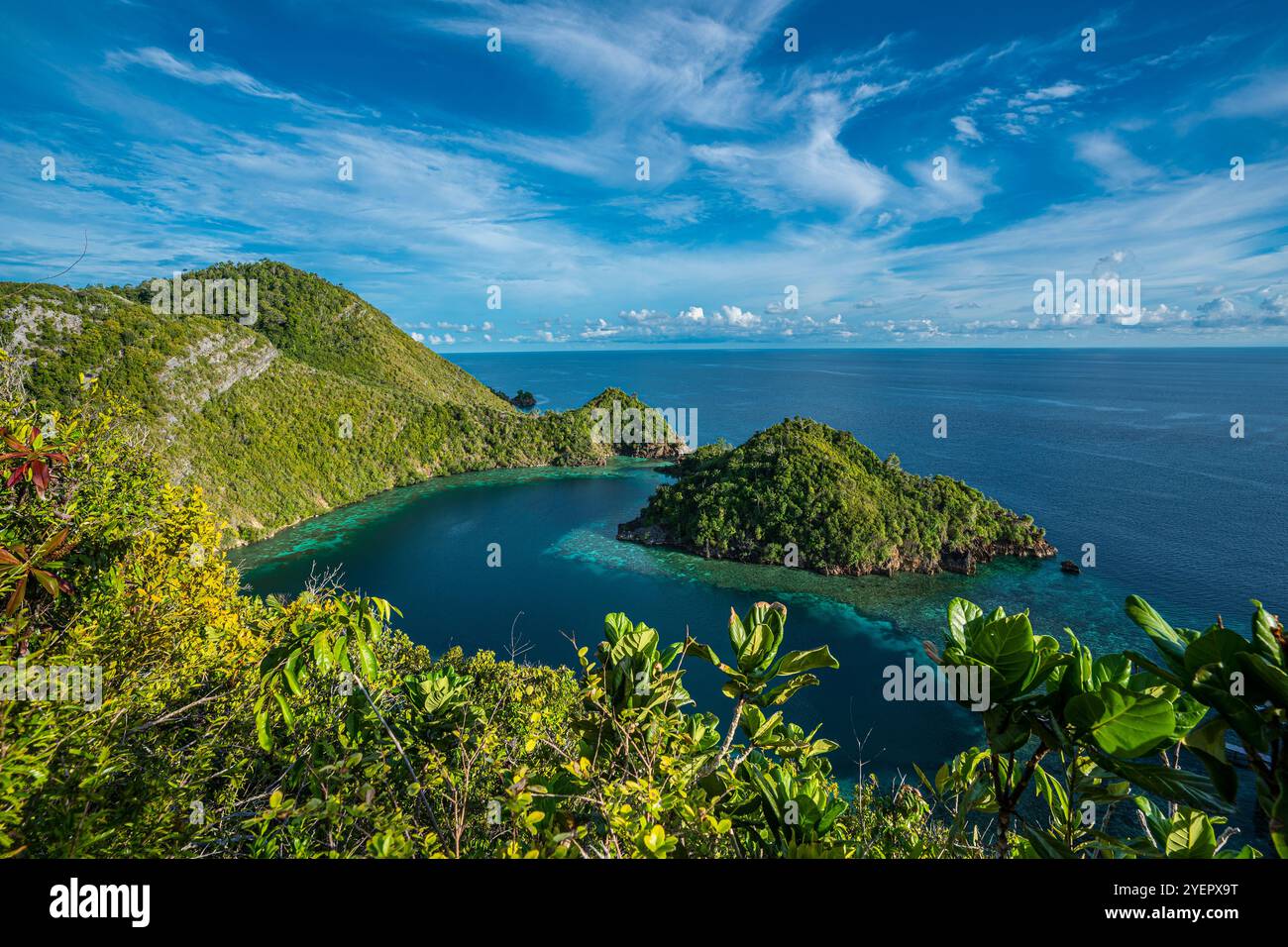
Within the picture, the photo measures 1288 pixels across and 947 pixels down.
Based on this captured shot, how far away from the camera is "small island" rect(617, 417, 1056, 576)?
1638 inches

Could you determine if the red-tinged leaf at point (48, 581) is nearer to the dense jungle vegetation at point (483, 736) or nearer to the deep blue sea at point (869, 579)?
the dense jungle vegetation at point (483, 736)

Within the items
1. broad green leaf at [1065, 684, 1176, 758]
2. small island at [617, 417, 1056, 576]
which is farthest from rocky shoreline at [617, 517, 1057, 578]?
broad green leaf at [1065, 684, 1176, 758]

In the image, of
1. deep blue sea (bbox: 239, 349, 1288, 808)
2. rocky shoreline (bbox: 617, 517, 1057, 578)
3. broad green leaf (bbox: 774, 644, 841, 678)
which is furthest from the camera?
rocky shoreline (bbox: 617, 517, 1057, 578)

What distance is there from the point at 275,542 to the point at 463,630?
2541 centimetres

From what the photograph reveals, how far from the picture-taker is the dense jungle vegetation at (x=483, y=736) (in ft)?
8.23

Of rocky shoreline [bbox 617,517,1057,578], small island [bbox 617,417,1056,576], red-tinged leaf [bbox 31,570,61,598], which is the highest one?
red-tinged leaf [bbox 31,570,61,598]

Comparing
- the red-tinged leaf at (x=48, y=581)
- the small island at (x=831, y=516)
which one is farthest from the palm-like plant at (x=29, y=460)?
the small island at (x=831, y=516)

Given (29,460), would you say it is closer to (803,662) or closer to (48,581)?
(48,581)

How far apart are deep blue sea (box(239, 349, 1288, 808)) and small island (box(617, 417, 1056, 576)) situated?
1570 millimetres

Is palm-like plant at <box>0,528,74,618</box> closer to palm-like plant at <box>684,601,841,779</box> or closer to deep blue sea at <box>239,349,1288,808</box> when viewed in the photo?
palm-like plant at <box>684,601,841,779</box>

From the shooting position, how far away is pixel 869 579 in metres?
40.5

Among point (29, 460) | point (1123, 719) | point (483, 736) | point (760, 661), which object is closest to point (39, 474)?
point (29, 460)
